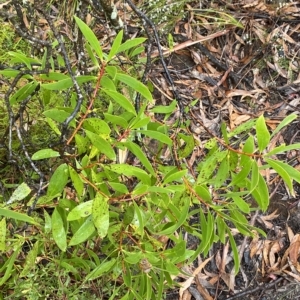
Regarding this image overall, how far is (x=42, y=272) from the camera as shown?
1690mm

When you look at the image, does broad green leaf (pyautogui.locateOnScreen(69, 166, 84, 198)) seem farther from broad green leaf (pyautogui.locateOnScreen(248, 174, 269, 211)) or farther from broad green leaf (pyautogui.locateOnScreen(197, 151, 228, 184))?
broad green leaf (pyautogui.locateOnScreen(248, 174, 269, 211))

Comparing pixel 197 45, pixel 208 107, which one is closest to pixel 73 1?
pixel 197 45

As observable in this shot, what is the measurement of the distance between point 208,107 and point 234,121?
0.15m

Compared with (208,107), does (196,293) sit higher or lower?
lower

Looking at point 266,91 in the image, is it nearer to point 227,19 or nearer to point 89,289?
point 227,19

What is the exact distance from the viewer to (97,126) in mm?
916

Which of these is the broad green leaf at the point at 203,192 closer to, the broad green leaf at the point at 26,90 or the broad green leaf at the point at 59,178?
the broad green leaf at the point at 59,178

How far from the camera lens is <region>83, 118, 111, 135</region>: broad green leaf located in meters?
0.91

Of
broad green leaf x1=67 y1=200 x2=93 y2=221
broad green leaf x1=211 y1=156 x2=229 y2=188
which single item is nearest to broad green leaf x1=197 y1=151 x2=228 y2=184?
broad green leaf x1=211 y1=156 x2=229 y2=188

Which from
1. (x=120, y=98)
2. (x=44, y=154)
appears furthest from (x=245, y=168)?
(x=44, y=154)

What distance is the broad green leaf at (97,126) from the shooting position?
0.91 meters

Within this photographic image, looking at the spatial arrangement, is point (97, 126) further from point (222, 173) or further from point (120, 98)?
point (222, 173)

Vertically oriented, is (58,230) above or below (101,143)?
below

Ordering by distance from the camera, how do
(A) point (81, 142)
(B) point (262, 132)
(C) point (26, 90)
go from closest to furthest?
(B) point (262, 132), (A) point (81, 142), (C) point (26, 90)
